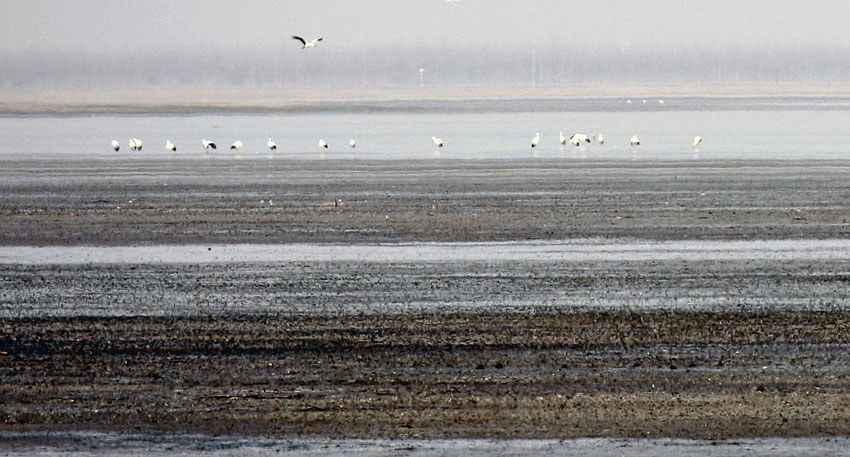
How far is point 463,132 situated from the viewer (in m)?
54.9

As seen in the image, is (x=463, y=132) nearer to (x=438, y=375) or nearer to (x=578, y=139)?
(x=578, y=139)

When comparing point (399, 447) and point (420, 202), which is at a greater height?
point (420, 202)

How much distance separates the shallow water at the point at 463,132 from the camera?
38844mm

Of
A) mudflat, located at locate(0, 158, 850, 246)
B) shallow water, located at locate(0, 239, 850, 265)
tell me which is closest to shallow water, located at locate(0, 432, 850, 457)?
shallow water, located at locate(0, 239, 850, 265)

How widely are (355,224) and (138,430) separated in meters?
11.7

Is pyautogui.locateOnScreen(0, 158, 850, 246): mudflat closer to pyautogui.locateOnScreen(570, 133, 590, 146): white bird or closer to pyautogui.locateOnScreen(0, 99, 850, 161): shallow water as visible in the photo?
pyautogui.locateOnScreen(0, 99, 850, 161): shallow water

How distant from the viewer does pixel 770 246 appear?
17.0 m

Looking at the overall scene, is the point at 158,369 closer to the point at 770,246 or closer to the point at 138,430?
the point at 138,430

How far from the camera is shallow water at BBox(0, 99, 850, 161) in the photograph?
3884cm

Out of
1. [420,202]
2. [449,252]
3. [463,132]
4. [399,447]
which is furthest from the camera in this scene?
[463,132]

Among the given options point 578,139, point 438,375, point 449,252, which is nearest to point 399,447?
point 438,375

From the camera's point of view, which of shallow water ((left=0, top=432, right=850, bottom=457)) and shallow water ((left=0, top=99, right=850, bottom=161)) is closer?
shallow water ((left=0, top=432, right=850, bottom=457))

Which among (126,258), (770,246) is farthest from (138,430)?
(770,246)

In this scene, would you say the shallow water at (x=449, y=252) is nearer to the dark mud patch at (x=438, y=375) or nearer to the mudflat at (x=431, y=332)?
the mudflat at (x=431, y=332)
